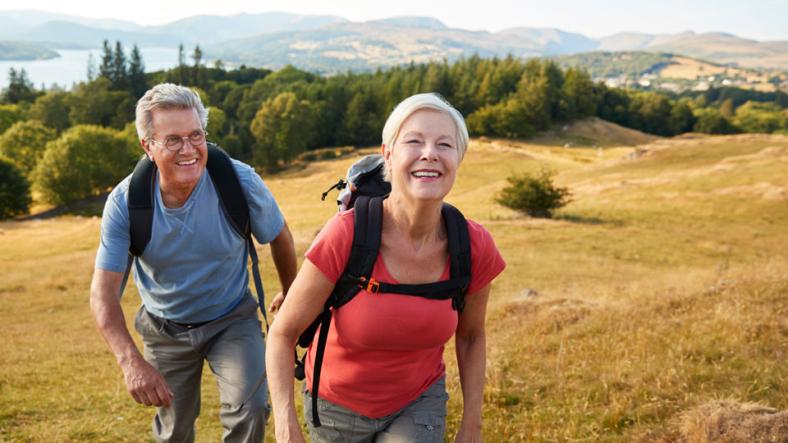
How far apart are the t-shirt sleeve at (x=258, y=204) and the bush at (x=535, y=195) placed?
3009 centimetres

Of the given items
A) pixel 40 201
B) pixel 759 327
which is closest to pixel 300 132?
pixel 40 201

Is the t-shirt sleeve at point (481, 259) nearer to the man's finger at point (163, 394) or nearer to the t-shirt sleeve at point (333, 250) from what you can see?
the t-shirt sleeve at point (333, 250)

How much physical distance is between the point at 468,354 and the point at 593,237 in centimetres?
2498

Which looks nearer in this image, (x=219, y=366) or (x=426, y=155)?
(x=426, y=155)

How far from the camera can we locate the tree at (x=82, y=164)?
6581 cm

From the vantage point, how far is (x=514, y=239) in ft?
88.3

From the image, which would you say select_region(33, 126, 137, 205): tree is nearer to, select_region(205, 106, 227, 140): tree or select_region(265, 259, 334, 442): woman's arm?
select_region(205, 106, 227, 140): tree

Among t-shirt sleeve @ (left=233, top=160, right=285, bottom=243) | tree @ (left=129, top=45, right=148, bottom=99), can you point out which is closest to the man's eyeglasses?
t-shirt sleeve @ (left=233, top=160, right=285, bottom=243)

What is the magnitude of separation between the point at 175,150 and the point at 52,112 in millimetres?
106313

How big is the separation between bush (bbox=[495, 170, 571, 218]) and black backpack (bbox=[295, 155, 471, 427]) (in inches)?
1229

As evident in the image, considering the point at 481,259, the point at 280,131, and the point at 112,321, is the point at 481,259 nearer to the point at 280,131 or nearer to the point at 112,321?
the point at 112,321

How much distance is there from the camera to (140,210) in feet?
13.9

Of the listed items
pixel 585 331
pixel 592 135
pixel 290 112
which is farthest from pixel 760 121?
pixel 585 331

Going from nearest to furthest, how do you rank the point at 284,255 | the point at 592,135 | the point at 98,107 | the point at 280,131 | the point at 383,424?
1. the point at 383,424
2. the point at 284,255
3. the point at 280,131
4. the point at 592,135
5. the point at 98,107
